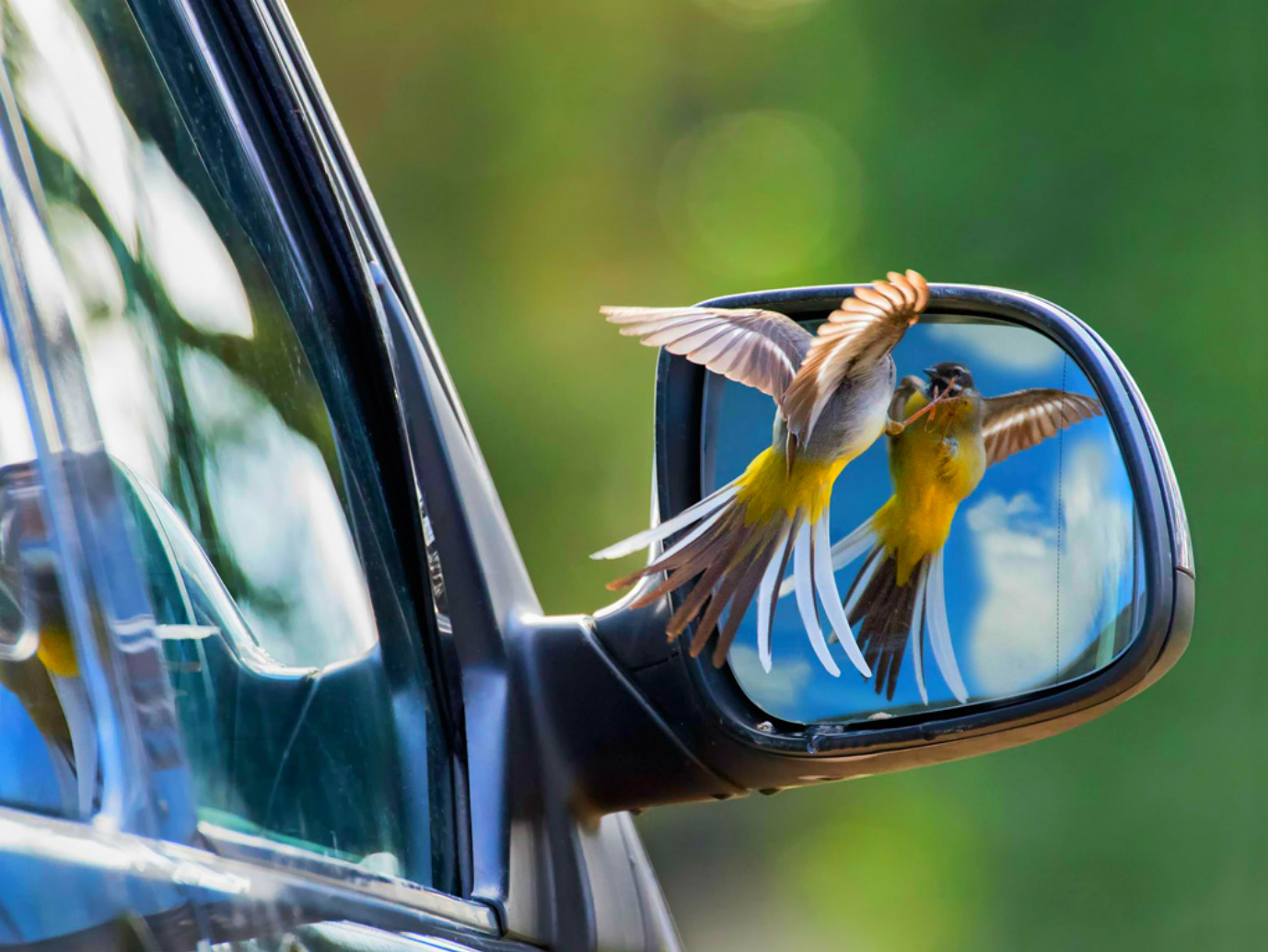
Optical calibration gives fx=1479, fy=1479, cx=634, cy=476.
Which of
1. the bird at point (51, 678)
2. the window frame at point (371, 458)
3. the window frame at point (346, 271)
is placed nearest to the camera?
the bird at point (51, 678)

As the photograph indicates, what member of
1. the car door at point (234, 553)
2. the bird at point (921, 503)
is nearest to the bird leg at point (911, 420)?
the bird at point (921, 503)

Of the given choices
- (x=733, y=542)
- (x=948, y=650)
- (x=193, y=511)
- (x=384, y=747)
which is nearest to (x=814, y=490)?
(x=733, y=542)

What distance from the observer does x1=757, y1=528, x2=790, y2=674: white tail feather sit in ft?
4.16

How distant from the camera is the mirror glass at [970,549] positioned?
1282 mm

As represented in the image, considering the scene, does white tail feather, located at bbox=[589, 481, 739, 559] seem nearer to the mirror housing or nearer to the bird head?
the mirror housing

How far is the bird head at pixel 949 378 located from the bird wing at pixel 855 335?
0.31 ft

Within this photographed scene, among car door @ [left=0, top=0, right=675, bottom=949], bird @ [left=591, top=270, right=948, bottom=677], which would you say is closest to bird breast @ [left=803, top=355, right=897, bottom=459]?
bird @ [left=591, top=270, right=948, bottom=677]

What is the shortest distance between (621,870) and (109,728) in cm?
76

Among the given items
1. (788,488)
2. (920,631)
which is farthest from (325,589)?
(920,631)

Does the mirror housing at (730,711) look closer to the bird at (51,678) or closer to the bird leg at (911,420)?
the bird leg at (911,420)

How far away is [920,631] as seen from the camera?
1.33 m

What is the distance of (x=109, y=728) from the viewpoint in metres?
0.70

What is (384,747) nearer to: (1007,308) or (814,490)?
(814,490)

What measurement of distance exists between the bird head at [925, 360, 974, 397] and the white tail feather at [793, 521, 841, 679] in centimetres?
17
